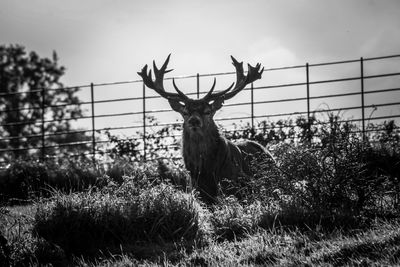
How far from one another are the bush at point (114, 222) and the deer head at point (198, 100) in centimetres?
247

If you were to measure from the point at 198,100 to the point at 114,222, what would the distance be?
367 cm

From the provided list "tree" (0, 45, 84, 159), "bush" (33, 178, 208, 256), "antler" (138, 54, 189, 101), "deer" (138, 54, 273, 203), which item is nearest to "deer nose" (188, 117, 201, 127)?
"deer" (138, 54, 273, 203)

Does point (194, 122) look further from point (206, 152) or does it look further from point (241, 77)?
point (241, 77)

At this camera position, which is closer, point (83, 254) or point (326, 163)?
point (83, 254)

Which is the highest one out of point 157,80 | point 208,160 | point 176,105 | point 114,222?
point 157,80

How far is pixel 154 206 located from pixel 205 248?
52.0 inches

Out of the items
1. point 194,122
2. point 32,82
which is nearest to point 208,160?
point 194,122

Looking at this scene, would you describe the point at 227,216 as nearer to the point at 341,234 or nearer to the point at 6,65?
the point at 341,234

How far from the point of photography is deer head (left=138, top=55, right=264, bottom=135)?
1020 cm

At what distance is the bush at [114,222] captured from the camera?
7375 millimetres

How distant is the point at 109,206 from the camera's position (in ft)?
25.5

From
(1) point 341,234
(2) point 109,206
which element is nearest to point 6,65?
(2) point 109,206

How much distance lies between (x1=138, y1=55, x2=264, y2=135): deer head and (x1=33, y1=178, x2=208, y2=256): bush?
2.47 metres

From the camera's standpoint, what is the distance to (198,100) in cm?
1062
